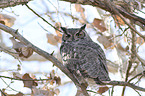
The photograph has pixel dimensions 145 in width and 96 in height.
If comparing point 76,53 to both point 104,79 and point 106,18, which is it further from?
point 106,18

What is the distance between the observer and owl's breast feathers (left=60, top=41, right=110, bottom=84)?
2.88 metres

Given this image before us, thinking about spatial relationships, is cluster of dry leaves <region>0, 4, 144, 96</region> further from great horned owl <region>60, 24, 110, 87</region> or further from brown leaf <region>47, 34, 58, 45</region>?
great horned owl <region>60, 24, 110, 87</region>

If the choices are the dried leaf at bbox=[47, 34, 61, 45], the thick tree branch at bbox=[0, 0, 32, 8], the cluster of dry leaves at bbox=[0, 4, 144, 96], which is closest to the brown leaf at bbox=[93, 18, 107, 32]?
the cluster of dry leaves at bbox=[0, 4, 144, 96]

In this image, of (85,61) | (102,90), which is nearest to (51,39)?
(102,90)

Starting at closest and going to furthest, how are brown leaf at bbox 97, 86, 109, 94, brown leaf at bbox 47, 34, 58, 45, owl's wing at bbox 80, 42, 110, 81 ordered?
owl's wing at bbox 80, 42, 110, 81, brown leaf at bbox 97, 86, 109, 94, brown leaf at bbox 47, 34, 58, 45

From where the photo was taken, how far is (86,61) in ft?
9.50

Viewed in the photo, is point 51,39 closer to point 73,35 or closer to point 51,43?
point 51,43

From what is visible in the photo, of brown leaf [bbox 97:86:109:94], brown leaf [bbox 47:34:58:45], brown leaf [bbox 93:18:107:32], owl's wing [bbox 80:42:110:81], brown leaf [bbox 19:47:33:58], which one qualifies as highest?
brown leaf [bbox 93:18:107:32]

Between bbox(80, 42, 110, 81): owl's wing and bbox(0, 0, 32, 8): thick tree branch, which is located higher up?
bbox(0, 0, 32, 8): thick tree branch

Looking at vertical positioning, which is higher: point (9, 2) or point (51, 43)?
point (9, 2)

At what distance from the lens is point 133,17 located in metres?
3.15

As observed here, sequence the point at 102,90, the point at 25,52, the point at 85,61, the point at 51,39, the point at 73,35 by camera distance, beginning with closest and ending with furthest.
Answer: the point at 25,52 → the point at 85,61 → the point at 102,90 → the point at 73,35 → the point at 51,39

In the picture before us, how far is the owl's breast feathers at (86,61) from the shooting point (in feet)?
9.45

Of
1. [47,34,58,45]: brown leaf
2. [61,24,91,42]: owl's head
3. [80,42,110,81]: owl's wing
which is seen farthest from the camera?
[47,34,58,45]: brown leaf
